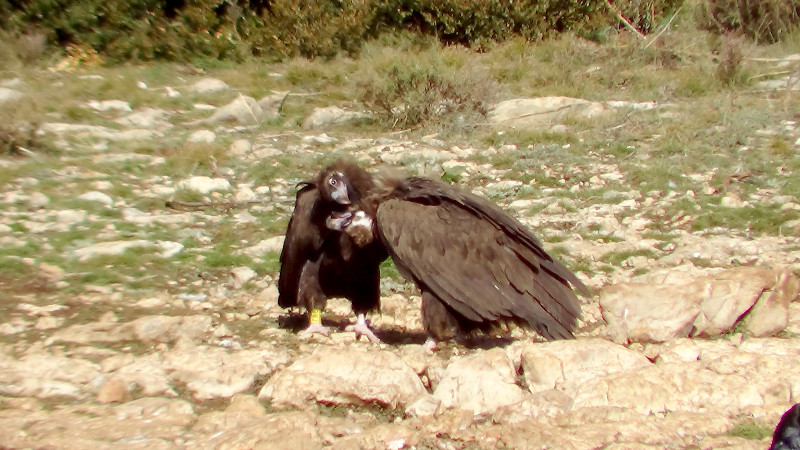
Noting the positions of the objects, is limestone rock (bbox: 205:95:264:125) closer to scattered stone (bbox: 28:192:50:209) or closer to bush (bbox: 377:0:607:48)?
scattered stone (bbox: 28:192:50:209)

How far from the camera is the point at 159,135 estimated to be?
9109 mm

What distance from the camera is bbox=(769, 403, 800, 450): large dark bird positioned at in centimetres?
239

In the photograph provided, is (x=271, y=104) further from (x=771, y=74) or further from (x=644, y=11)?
(x=644, y=11)

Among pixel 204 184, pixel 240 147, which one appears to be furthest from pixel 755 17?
pixel 204 184

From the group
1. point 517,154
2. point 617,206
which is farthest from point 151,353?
point 517,154

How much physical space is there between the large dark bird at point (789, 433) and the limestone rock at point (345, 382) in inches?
70.2

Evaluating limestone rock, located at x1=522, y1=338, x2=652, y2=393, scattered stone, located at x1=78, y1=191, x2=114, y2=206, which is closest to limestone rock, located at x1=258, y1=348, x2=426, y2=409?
limestone rock, located at x1=522, y1=338, x2=652, y2=393

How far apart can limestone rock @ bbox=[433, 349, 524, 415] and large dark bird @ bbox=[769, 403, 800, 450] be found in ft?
4.89

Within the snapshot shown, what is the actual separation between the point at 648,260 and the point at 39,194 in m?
4.72

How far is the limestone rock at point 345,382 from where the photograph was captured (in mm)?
3898

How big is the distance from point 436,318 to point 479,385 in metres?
0.79

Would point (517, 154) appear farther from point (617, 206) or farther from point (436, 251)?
point (436, 251)

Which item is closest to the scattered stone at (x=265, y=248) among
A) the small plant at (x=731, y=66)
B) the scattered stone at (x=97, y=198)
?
the scattered stone at (x=97, y=198)

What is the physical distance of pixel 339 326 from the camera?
5.48 m
